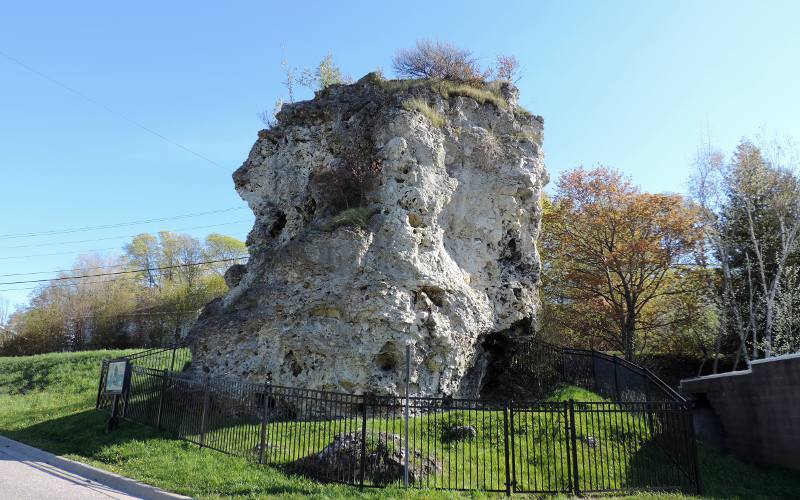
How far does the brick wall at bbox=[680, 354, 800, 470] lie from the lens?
447 inches

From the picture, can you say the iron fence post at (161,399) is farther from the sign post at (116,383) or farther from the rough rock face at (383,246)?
the sign post at (116,383)

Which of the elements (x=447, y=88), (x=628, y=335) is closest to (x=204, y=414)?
(x=447, y=88)

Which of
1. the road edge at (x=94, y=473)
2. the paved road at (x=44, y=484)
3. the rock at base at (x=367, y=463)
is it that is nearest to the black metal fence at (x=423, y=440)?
the rock at base at (x=367, y=463)

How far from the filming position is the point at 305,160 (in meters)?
14.6

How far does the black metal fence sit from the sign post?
0.97 feet

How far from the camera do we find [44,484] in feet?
25.3

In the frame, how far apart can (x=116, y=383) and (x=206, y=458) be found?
424 cm

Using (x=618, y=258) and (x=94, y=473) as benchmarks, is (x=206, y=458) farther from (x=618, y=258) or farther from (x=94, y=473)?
(x=618, y=258)

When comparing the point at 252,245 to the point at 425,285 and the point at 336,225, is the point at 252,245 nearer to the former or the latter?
the point at 336,225

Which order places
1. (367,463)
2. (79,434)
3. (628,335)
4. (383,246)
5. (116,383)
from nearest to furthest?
1. (367,463)
2. (79,434)
3. (116,383)
4. (383,246)
5. (628,335)

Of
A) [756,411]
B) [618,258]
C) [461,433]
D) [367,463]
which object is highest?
[618,258]

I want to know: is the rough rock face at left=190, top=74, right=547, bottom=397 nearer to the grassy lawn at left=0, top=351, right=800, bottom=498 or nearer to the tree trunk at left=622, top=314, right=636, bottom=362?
the grassy lawn at left=0, top=351, right=800, bottom=498

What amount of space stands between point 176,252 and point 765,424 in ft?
152

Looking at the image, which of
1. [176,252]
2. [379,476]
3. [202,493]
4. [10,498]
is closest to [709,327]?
[379,476]
